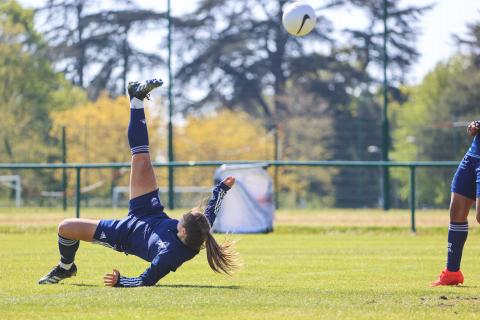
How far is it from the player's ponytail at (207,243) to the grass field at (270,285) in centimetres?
25

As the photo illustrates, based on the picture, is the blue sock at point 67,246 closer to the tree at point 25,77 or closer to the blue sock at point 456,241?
the blue sock at point 456,241

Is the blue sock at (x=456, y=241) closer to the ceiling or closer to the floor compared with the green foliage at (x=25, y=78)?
closer to the floor

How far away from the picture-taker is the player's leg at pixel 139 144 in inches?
399

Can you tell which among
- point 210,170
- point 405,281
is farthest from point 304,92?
point 405,281

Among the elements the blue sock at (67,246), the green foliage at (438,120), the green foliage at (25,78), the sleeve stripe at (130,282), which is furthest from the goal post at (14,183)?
the sleeve stripe at (130,282)

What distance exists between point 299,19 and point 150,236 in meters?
7.42

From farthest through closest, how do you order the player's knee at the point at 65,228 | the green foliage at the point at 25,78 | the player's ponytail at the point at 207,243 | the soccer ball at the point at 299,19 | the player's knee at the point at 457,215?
the green foliage at the point at 25,78
the soccer ball at the point at 299,19
the player's knee at the point at 457,215
the player's knee at the point at 65,228
the player's ponytail at the point at 207,243

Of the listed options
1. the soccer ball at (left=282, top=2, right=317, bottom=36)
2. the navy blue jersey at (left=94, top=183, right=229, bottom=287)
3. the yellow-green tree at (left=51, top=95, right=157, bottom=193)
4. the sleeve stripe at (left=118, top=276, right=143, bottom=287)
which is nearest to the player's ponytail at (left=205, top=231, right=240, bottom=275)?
the navy blue jersey at (left=94, top=183, right=229, bottom=287)

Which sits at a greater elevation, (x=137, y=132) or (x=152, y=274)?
(x=137, y=132)

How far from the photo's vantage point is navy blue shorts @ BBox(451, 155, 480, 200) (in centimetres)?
1035

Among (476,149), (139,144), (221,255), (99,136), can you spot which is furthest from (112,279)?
(99,136)

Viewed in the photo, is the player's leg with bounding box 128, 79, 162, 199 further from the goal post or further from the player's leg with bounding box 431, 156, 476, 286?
the goal post

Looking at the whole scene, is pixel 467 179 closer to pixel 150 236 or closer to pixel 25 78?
pixel 150 236

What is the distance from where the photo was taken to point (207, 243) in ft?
31.0
